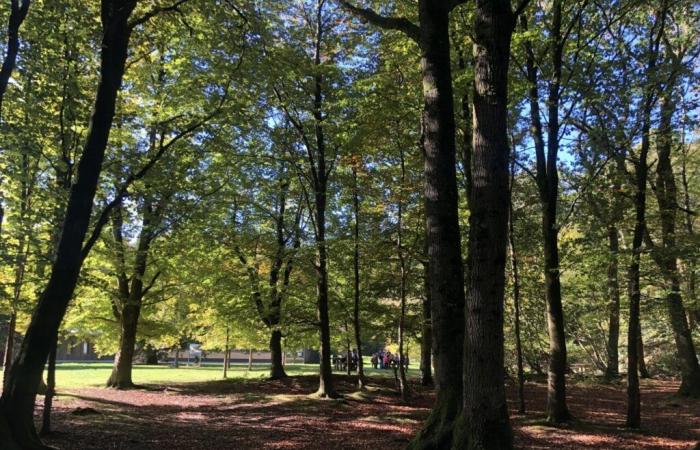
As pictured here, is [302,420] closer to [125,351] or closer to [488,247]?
[488,247]

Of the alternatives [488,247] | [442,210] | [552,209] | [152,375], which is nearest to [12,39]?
[442,210]

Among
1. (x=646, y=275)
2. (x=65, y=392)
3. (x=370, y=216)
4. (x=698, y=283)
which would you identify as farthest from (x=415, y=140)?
(x=65, y=392)

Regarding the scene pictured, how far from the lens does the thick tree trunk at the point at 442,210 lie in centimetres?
779

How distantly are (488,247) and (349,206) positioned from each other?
60.6 feet

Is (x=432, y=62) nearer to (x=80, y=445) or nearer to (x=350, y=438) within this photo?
(x=350, y=438)

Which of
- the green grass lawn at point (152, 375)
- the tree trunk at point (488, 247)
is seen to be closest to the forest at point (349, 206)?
the tree trunk at point (488, 247)

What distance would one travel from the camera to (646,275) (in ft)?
44.2

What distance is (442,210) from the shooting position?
7.91 metres

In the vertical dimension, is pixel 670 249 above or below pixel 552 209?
below

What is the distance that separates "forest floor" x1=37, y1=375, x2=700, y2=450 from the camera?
414 inches

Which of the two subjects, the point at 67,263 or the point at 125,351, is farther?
the point at 125,351

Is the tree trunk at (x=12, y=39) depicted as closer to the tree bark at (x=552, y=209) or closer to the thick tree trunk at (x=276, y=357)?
the tree bark at (x=552, y=209)

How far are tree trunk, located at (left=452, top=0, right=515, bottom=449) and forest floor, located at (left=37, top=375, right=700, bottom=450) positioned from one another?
16.5 ft

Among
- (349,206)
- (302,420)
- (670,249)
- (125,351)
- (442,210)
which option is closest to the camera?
(442,210)
